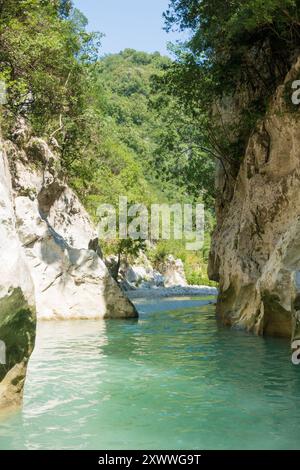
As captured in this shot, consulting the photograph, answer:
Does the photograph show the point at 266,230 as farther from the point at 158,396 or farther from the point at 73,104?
the point at 73,104

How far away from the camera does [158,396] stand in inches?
306

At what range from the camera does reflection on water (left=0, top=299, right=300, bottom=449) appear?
228 inches

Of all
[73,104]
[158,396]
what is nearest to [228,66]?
[73,104]

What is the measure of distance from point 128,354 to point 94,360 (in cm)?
109

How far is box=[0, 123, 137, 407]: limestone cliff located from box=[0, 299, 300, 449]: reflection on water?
93cm

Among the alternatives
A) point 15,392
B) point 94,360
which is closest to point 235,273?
point 94,360

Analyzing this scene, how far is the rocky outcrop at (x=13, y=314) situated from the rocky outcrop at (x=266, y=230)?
7903 millimetres

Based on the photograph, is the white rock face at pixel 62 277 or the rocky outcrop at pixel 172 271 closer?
the white rock face at pixel 62 277

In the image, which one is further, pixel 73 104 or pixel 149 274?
pixel 149 274

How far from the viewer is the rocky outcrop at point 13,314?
625 cm

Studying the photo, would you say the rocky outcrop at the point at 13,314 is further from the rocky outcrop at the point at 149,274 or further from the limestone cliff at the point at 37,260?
the rocky outcrop at the point at 149,274

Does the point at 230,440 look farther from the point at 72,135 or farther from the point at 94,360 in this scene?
the point at 72,135

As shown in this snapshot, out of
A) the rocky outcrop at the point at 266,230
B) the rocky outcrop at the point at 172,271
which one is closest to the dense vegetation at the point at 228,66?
the rocky outcrop at the point at 266,230

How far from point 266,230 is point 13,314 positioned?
12104 millimetres
